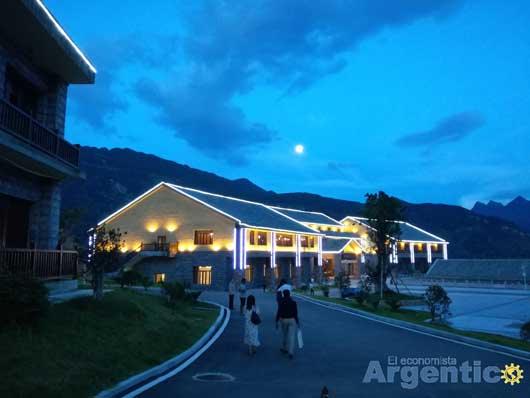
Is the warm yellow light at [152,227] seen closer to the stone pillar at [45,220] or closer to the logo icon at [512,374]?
the stone pillar at [45,220]

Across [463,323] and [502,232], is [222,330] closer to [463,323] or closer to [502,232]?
[463,323]

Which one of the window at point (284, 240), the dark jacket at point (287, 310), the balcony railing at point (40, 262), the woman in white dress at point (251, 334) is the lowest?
the woman in white dress at point (251, 334)

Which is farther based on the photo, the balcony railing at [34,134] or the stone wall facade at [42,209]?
the stone wall facade at [42,209]

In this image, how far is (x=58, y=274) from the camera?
1430 cm

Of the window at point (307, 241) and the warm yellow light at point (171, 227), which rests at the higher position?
the warm yellow light at point (171, 227)

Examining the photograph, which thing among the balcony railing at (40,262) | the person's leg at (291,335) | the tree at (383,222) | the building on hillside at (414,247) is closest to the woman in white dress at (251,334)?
the person's leg at (291,335)

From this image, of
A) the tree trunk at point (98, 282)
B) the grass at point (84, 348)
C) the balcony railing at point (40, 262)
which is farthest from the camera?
the tree trunk at point (98, 282)

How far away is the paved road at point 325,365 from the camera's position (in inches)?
314

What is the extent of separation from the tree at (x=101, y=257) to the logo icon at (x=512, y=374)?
11.3 meters

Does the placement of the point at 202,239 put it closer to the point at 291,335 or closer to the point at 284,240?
the point at 284,240

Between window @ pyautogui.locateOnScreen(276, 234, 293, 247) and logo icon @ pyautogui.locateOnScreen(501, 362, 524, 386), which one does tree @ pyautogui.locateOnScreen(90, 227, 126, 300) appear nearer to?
logo icon @ pyautogui.locateOnScreen(501, 362, 524, 386)

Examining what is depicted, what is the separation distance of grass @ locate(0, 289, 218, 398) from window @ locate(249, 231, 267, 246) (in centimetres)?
3109

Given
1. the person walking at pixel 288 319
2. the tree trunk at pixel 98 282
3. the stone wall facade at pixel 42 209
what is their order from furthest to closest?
the stone wall facade at pixel 42 209, the tree trunk at pixel 98 282, the person walking at pixel 288 319

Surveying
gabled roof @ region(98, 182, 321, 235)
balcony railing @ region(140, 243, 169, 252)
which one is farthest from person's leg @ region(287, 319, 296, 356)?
balcony railing @ region(140, 243, 169, 252)
